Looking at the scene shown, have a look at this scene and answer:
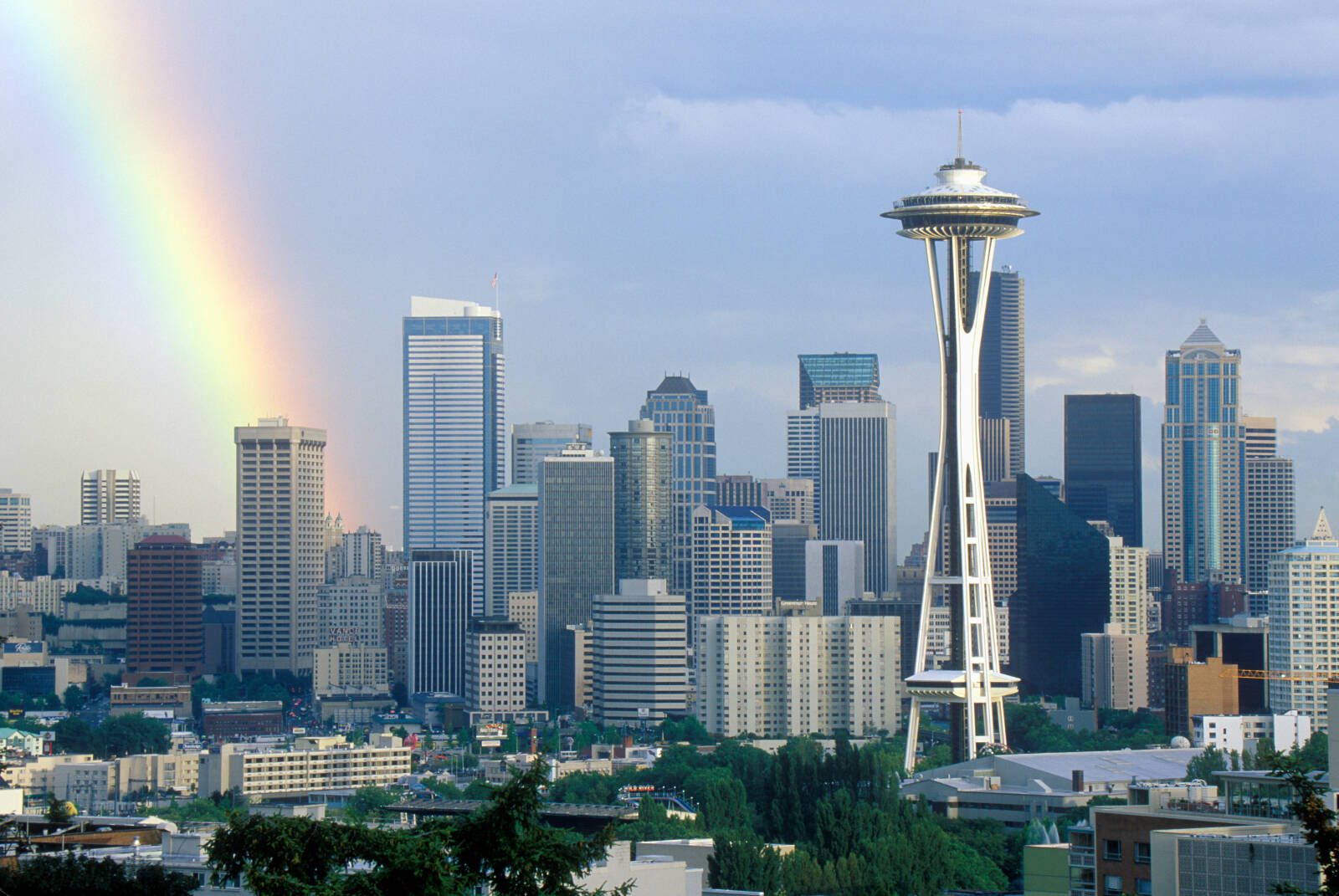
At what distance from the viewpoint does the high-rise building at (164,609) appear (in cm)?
17675

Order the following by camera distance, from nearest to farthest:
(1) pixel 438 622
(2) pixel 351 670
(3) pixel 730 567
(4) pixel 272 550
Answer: (3) pixel 730 567
(1) pixel 438 622
(2) pixel 351 670
(4) pixel 272 550

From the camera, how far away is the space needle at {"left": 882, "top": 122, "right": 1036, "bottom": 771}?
99.9 metres

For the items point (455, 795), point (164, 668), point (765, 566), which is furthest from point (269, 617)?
point (455, 795)

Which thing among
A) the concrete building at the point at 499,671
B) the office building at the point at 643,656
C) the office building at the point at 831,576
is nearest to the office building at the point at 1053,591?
the office building at the point at 643,656

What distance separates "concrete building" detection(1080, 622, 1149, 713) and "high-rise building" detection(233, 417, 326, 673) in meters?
62.4

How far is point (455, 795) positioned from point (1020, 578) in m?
80.0

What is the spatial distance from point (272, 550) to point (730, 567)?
36803 millimetres

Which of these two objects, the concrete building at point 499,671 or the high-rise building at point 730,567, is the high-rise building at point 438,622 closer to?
the high-rise building at point 730,567

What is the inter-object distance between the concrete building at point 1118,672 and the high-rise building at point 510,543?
56923mm

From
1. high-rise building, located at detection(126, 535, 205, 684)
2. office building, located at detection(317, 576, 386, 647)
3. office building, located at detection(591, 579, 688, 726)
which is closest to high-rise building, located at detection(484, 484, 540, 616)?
office building, located at detection(317, 576, 386, 647)

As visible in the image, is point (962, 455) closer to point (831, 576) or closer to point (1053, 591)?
point (1053, 591)

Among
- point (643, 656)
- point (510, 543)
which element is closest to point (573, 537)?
point (510, 543)

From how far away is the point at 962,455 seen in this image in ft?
328

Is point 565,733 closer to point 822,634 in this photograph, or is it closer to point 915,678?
point 822,634
